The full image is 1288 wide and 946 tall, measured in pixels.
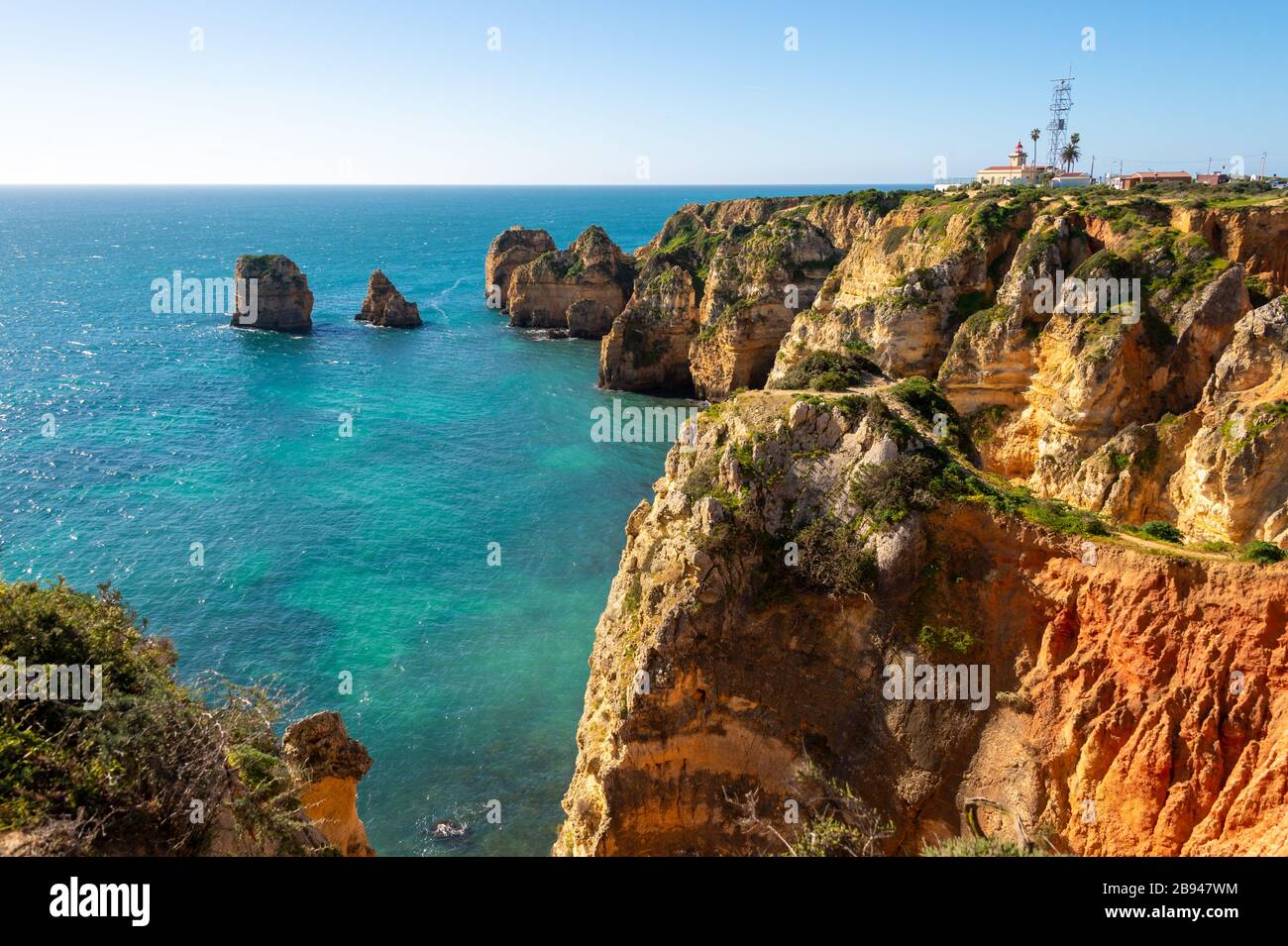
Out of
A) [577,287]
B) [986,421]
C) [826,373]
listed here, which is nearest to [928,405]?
[826,373]

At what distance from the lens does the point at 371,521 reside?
46.9 meters

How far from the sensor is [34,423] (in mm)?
60781

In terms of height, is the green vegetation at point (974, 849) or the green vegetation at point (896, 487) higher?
the green vegetation at point (896, 487)

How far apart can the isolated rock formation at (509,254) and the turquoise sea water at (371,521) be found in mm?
19983

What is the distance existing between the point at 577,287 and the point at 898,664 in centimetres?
8327

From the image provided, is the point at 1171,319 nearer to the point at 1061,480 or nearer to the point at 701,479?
the point at 1061,480

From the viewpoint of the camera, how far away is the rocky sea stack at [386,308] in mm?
98688

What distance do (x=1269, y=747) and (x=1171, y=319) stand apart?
84.3 feet

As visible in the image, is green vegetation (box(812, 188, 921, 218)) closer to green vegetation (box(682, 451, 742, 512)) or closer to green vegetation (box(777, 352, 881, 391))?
green vegetation (box(777, 352, 881, 391))

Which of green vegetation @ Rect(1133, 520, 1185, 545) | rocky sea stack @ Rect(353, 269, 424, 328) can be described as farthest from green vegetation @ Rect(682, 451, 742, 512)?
rocky sea stack @ Rect(353, 269, 424, 328)

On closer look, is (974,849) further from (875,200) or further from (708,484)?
(875,200)

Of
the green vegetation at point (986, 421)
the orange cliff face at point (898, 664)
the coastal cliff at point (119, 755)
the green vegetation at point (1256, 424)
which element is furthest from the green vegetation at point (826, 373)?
the coastal cliff at point (119, 755)

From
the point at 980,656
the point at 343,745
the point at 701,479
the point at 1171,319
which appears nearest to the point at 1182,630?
the point at 980,656

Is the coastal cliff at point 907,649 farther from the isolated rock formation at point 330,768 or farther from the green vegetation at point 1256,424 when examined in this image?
the isolated rock formation at point 330,768
